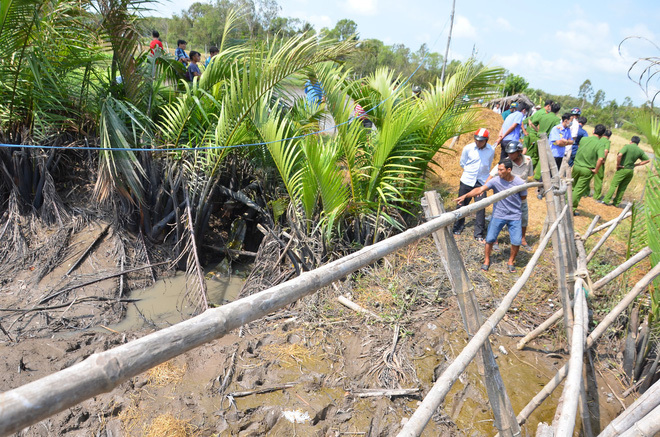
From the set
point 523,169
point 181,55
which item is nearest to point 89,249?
point 181,55

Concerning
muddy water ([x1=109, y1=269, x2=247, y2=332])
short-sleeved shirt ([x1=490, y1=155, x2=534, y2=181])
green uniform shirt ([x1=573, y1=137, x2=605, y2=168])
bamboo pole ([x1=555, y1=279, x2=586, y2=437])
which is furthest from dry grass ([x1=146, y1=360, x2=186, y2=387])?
green uniform shirt ([x1=573, y1=137, x2=605, y2=168])

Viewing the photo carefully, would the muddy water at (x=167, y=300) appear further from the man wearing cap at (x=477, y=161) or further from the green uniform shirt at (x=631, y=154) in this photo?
the green uniform shirt at (x=631, y=154)

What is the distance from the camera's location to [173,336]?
32.2 inches

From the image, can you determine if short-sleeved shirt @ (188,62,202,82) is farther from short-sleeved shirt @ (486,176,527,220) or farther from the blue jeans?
the blue jeans

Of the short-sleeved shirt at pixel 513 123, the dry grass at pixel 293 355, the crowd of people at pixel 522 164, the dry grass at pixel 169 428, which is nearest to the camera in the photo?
the dry grass at pixel 169 428

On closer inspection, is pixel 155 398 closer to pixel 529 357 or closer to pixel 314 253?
pixel 314 253

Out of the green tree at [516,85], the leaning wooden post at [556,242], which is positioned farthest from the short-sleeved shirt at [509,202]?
the green tree at [516,85]

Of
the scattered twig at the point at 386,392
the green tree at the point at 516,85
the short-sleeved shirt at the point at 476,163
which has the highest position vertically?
the green tree at the point at 516,85

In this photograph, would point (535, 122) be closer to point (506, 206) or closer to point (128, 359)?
point (506, 206)

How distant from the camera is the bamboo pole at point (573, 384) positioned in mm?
1574

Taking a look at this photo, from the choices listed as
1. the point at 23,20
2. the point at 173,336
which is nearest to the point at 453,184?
the point at 23,20

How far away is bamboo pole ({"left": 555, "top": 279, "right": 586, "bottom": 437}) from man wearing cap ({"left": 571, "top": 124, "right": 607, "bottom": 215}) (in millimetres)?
4740

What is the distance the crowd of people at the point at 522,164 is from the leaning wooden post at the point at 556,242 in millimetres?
218

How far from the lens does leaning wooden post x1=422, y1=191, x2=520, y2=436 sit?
6.07 feet
